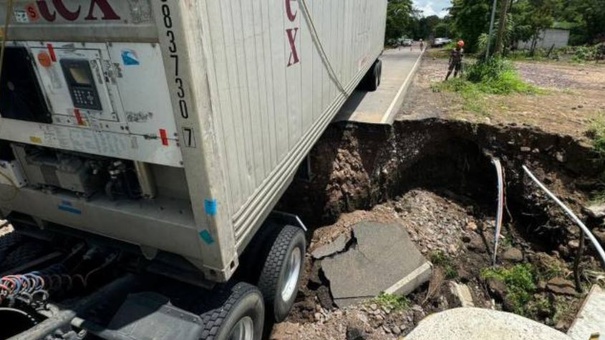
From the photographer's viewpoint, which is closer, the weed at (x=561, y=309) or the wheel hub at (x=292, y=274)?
the wheel hub at (x=292, y=274)

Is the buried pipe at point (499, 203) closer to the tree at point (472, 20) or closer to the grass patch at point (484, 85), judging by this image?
the grass patch at point (484, 85)

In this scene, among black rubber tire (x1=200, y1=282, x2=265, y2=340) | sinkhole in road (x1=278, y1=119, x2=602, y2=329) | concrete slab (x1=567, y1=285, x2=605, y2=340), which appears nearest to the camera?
black rubber tire (x1=200, y1=282, x2=265, y2=340)

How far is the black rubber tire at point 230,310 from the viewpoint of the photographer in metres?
2.76

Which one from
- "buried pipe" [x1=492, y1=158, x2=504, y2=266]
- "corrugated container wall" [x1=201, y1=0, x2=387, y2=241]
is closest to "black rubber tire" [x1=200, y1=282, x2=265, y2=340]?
"corrugated container wall" [x1=201, y1=0, x2=387, y2=241]

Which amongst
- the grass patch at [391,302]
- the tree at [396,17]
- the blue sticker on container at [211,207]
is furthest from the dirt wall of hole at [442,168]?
the tree at [396,17]

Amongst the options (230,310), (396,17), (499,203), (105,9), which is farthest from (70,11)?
(396,17)

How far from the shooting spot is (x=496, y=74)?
10.9m

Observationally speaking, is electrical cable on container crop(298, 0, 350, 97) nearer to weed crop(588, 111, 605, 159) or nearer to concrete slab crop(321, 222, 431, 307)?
concrete slab crop(321, 222, 431, 307)

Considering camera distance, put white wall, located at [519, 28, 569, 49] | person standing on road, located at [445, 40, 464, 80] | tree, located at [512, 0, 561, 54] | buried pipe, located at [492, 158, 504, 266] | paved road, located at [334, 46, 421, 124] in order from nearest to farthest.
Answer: buried pipe, located at [492, 158, 504, 266] < paved road, located at [334, 46, 421, 124] < person standing on road, located at [445, 40, 464, 80] < tree, located at [512, 0, 561, 54] < white wall, located at [519, 28, 569, 49]

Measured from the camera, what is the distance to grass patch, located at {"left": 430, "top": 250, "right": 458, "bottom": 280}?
5.76m

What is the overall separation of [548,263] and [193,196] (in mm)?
6043

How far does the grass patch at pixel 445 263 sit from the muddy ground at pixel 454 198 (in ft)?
0.06

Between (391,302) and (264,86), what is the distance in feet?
11.8

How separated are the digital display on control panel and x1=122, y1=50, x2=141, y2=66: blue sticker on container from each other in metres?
0.30
